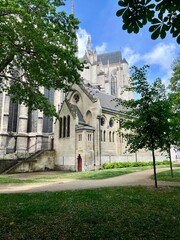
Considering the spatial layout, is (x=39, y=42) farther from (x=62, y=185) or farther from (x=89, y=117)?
(x=89, y=117)

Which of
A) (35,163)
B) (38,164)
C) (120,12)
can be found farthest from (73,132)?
(120,12)

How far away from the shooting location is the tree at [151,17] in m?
2.94

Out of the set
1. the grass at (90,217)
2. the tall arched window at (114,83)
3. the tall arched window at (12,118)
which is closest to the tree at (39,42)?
the grass at (90,217)

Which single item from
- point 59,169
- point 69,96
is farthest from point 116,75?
point 59,169

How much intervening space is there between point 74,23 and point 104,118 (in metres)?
20.9

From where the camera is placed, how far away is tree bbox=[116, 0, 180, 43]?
2.94 metres

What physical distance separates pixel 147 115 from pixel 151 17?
8.32 meters

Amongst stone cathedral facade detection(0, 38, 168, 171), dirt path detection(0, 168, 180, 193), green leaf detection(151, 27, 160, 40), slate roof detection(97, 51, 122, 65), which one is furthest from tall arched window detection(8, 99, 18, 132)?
slate roof detection(97, 51, 122, 65)

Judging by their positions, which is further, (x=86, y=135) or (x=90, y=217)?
(x=86, y=135)

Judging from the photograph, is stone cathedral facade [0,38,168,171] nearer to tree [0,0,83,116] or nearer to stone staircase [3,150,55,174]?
stone staircase [3,150,55,174]

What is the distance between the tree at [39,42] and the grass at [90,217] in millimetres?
6980

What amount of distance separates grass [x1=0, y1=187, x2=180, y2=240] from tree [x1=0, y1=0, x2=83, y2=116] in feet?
22.9

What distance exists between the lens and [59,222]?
17.9 ft

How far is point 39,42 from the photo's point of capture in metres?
10.1
